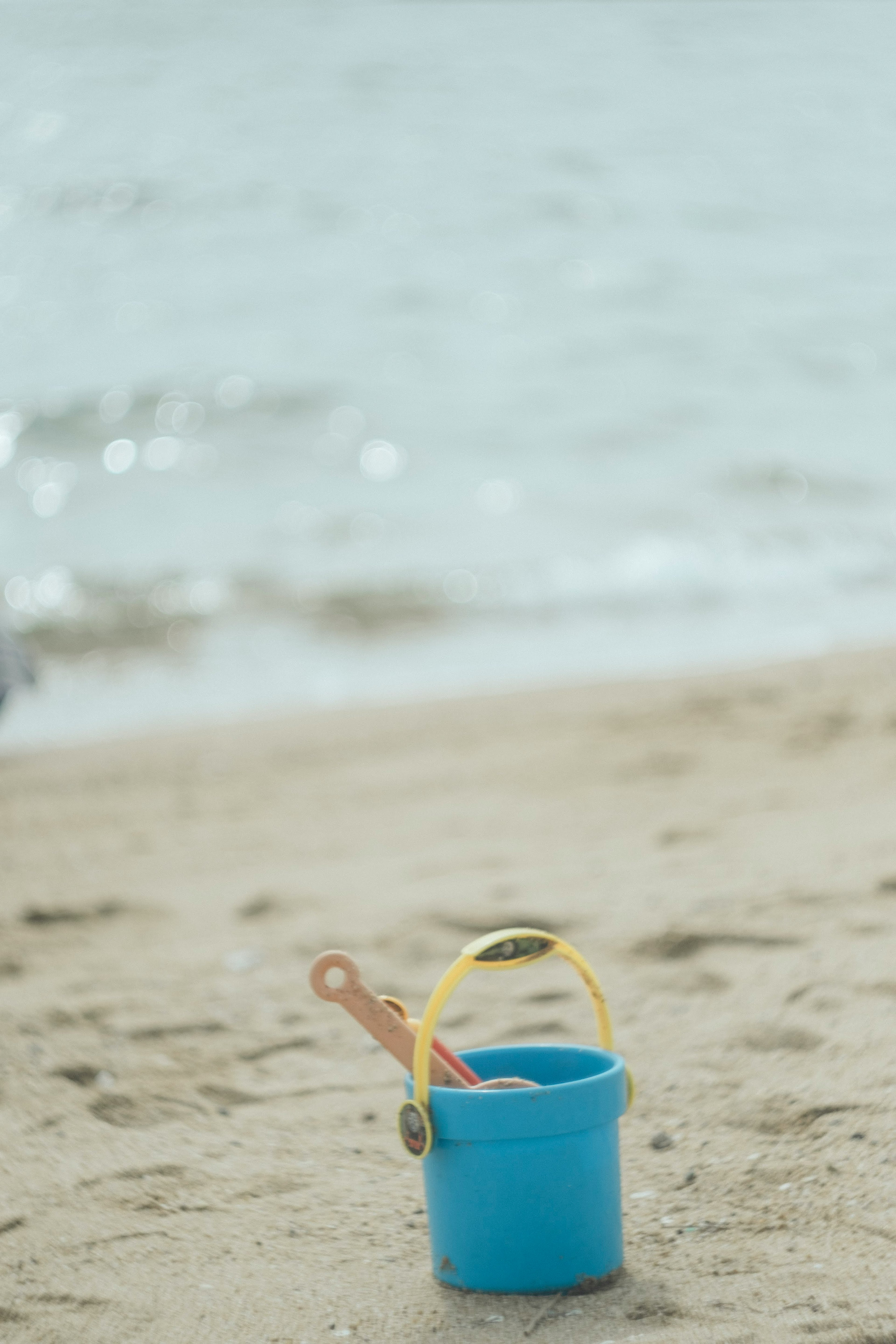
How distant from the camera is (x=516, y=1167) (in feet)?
5.15

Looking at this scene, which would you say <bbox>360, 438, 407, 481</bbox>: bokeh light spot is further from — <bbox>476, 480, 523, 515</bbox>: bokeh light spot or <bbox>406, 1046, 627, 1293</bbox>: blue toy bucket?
<bbox>406, 1046, 627, 1293</bbox>: blue toy bucket

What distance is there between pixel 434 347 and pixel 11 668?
8088 mm

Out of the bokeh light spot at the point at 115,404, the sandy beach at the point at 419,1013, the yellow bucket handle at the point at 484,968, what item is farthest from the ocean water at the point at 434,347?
the yellow bucket handle at the point at 484,968

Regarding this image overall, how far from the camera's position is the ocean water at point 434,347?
7363 millimetres

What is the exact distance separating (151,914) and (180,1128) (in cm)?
123

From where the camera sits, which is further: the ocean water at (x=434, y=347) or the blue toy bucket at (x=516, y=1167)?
the ocean water at (x=434, y=347)

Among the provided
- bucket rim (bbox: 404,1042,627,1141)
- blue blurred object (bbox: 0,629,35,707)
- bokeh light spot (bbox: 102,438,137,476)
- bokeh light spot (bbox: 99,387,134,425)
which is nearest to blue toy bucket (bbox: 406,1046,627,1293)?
bucket rim (bbox: 404,1042,627,1141)

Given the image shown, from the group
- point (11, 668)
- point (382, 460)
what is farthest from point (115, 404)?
point (11, 668)

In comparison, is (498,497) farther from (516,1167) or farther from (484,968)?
(516,1167)

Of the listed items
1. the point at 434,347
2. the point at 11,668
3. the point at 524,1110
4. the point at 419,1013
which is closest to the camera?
the point at 524,1110

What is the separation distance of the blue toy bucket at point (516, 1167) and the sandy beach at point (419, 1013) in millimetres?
50

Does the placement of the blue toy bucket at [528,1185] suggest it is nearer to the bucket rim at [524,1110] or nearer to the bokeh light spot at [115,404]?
the bucket rim at [524,1110]

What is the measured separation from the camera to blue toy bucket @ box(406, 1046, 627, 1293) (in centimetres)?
155

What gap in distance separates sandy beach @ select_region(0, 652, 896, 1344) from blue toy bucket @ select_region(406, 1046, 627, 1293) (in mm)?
43
